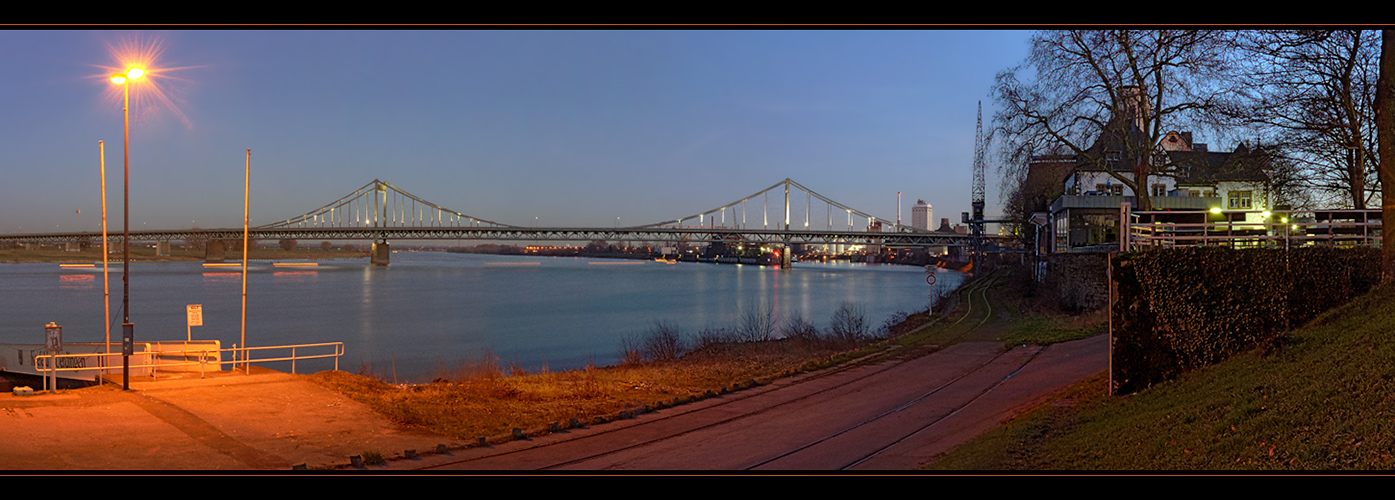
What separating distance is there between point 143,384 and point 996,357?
17415mm

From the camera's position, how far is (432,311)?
197ft

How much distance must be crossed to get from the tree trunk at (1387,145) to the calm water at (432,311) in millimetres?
18865

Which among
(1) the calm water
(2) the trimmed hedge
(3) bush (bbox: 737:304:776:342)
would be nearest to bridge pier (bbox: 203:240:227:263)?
(1) the calm water

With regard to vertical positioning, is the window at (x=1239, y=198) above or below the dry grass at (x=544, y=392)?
above

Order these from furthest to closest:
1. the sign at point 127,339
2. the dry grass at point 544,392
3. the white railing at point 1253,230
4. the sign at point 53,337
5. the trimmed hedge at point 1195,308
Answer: the sign at point 53,337 → the sign at point 127,339 → the white railing at point 1253,230 → the dry grass at point 544,392 → the trimmed hedge at point 1195,308

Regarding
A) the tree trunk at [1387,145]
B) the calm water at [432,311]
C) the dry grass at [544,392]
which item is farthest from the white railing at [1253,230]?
the calm water at [432,311]

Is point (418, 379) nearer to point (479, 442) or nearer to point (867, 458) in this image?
point (479, 442)

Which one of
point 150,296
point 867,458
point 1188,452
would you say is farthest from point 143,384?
point 150,296

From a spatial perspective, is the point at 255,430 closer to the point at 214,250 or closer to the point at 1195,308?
the point at 1195,308

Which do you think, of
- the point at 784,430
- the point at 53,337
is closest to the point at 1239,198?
the point at 784,430

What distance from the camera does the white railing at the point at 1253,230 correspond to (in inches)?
591

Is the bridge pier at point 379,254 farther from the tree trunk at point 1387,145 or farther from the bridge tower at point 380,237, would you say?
the tree trunk at point 1387,145

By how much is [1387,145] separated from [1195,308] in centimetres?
484

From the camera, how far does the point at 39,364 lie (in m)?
19.4
